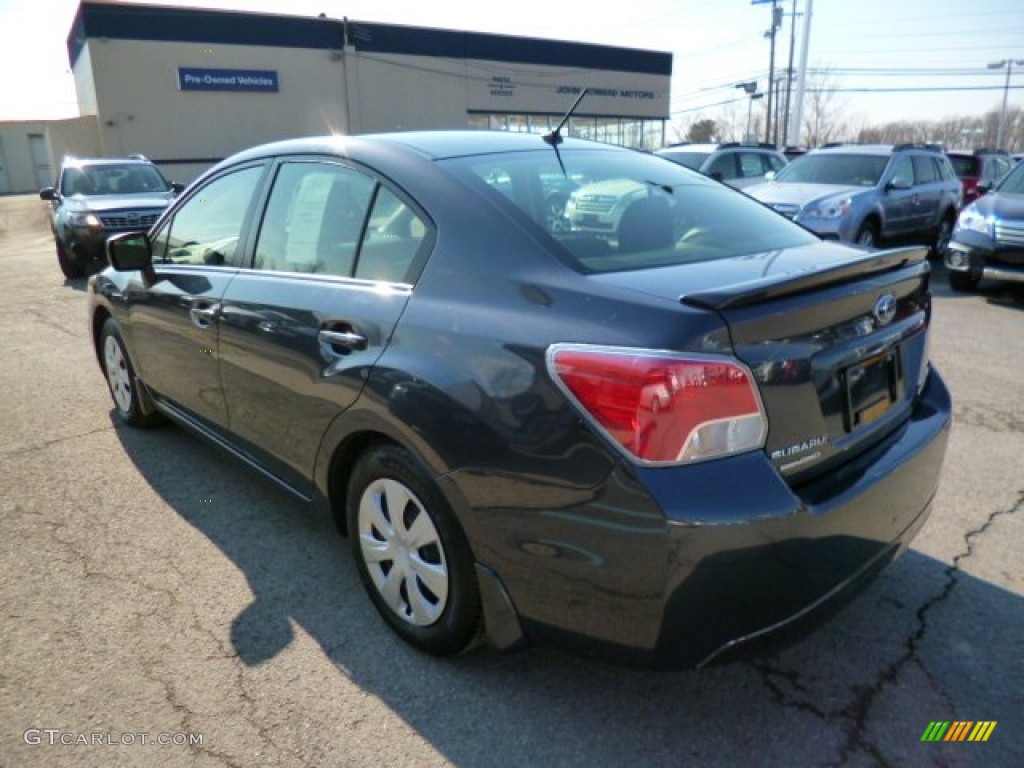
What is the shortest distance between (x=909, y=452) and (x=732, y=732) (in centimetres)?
100

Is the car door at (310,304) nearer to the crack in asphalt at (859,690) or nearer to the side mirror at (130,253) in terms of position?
the side mirror at (130,253)

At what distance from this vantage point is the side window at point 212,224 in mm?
3457

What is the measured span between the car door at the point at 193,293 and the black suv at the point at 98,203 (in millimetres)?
8157

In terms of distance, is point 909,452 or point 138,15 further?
point 138,15

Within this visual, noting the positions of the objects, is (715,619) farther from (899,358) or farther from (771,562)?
(899,358)

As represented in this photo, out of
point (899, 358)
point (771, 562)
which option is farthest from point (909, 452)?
point (771, 562)

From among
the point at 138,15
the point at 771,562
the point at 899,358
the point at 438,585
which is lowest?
the point at 438,585

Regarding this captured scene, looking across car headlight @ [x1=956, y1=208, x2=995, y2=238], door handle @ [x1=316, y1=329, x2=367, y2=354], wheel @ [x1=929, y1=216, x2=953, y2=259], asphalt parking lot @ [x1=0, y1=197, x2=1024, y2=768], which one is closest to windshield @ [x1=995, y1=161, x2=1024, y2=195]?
car headlight @ [x1=956, y1=208, x2=995, y2=238]

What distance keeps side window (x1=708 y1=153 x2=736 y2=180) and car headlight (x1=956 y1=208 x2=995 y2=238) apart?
541 centimetres

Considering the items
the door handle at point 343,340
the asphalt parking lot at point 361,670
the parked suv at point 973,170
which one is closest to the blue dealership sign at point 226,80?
the parked suv at point 973,170

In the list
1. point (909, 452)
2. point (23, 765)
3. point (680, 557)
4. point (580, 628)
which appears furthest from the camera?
point (909, 452)

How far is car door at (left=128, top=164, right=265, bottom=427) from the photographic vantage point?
3.46 meters

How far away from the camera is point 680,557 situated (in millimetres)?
1798

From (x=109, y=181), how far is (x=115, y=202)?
127 cm
